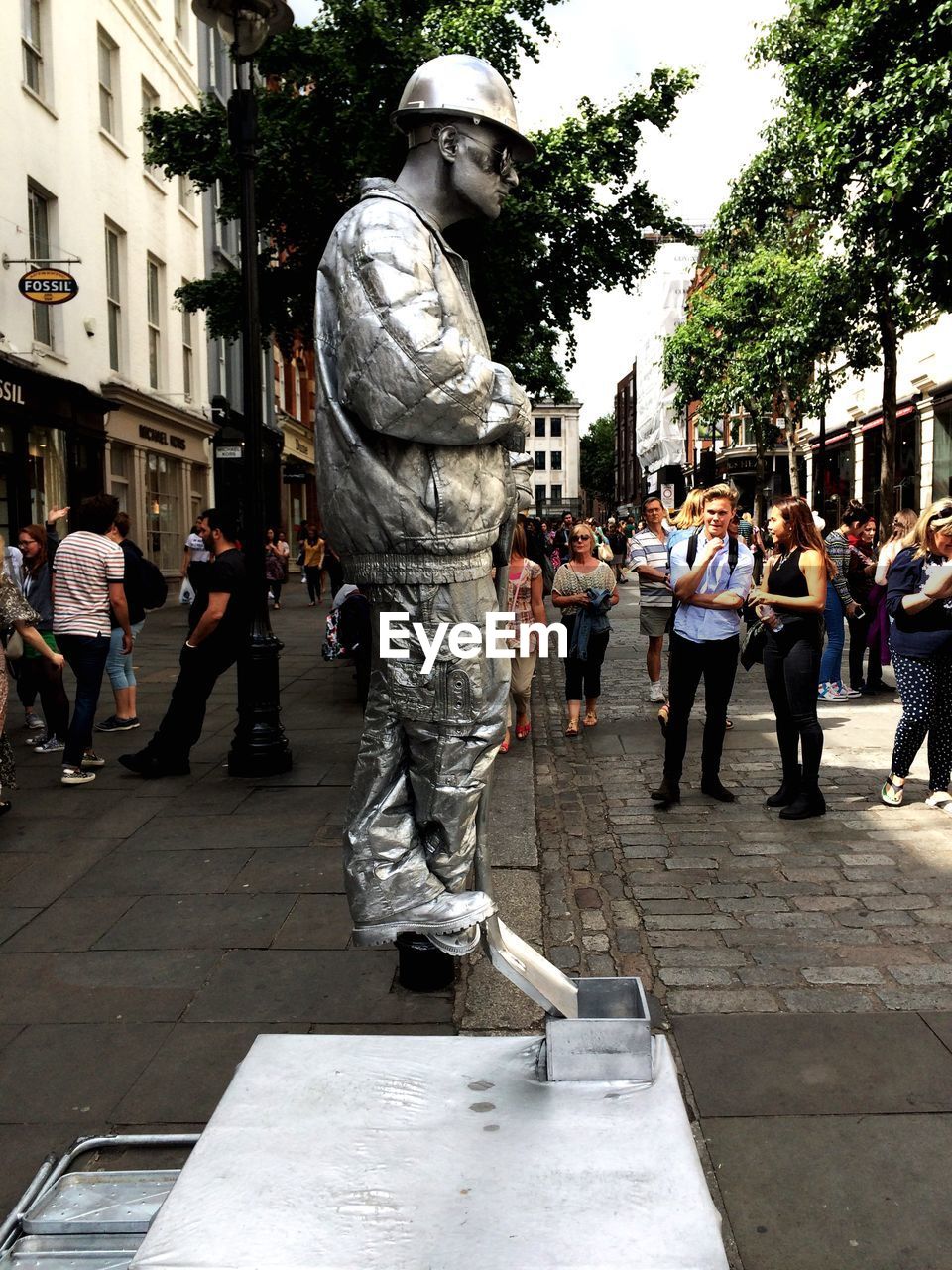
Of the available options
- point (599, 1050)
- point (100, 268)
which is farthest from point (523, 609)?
point (100, 268)

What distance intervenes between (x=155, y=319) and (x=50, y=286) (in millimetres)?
8235

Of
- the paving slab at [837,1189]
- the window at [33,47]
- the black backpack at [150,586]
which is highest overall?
the window at [33,47]

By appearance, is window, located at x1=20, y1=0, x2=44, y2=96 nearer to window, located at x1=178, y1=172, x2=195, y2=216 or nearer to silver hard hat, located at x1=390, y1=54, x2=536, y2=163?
window, located at x1=178, y1=172, x2=195, y2=216

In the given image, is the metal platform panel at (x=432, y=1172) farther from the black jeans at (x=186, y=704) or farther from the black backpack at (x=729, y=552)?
the black jeans at (x=186, y=704)

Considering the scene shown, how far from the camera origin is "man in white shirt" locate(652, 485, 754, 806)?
6.54m

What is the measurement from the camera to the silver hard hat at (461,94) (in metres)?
2.83

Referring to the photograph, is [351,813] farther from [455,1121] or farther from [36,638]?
[36,638]

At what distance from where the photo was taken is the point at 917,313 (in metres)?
23.4

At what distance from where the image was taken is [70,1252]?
74.9 inches

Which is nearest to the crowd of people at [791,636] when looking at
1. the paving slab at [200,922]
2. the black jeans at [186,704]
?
the paving slab at [200,922]

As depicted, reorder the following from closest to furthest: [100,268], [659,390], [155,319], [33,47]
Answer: [33,47] < [100,268] < [155,319] < [659,390]

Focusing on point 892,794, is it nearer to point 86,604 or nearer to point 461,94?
point 461,94

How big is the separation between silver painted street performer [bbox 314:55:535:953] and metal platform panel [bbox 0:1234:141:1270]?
1065 millimetres

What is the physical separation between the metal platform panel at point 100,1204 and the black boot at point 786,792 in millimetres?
4886
